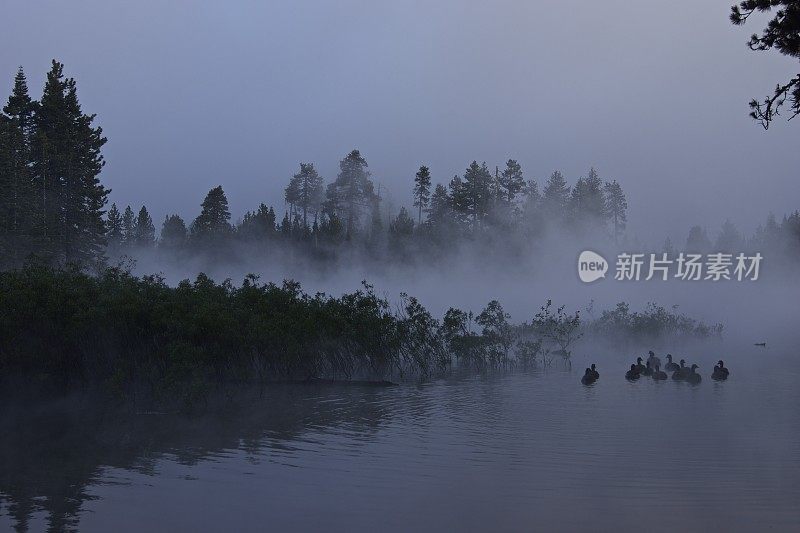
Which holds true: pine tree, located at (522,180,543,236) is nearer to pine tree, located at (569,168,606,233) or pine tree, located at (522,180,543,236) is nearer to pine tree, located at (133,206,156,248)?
pine tree, located at (569,168,606,233)

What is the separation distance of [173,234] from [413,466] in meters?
114

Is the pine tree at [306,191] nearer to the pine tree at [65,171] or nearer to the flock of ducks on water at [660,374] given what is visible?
the pine tree at [65,171]

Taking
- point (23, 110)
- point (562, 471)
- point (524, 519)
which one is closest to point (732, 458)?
point (562, 471)

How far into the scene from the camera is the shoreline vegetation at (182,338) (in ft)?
65.3

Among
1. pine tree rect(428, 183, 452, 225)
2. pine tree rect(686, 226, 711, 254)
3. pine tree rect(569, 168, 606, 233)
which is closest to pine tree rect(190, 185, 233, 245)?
pine tree rect(428, 183, 452, 225)

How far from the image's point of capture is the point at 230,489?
11.8 meters

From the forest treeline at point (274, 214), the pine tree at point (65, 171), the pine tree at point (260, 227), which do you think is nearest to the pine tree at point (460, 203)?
the forest treeline at point (274, 214)

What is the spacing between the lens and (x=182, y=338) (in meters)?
21.4

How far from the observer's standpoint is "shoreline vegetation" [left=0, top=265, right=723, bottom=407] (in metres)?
19.9

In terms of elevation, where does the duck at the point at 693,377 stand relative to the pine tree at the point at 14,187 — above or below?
below

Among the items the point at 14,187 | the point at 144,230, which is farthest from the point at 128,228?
the point at 14,187

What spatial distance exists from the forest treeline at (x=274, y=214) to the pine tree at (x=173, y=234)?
1.42 ft

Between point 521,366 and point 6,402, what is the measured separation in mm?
20969

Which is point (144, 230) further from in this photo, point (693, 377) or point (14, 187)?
A: point (693, 377)
